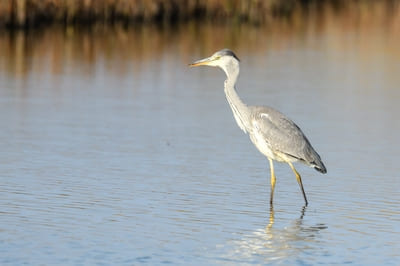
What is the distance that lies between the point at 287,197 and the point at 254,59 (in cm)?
1094

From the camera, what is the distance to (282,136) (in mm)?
9445

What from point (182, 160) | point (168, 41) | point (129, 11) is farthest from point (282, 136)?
point (129, 11)

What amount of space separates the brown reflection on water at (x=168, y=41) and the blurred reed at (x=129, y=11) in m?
0.37

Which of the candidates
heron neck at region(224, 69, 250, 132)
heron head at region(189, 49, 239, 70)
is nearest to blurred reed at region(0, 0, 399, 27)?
heron head at region(189, 49, 239, 70)

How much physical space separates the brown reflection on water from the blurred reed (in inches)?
14.4

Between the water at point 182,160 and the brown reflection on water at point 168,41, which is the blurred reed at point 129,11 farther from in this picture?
the water at point 182,160

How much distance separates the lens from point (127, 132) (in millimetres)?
12766

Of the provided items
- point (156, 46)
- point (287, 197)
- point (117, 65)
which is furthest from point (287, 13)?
point (287, 197)

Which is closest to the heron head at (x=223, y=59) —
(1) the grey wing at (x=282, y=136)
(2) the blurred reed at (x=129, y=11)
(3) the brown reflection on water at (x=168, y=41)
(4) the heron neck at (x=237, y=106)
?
(4) the heron neck at (x=237, y=106)

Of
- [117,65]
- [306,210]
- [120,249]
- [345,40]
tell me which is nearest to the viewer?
[120,249]

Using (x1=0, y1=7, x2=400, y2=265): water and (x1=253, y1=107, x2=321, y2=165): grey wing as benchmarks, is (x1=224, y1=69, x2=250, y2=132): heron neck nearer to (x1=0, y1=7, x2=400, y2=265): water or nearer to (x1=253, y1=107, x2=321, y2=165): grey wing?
(x1=253, y1=107, x2=321, y2=165): grey wing

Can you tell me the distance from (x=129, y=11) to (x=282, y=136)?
1706cm

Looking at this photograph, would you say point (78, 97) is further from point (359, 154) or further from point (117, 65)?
point (359, 154)

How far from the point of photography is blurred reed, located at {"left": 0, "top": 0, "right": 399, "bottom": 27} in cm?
2352
